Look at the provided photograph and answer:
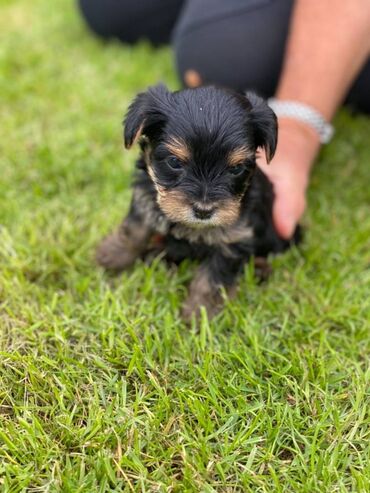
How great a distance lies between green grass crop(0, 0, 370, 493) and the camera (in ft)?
8.23

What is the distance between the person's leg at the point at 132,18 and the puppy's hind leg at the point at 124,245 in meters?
3.39

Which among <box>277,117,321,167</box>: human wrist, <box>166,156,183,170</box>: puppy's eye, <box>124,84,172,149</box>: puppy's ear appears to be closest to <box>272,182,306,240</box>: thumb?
Answer: <box>277,117,321,167</box>: human wrist

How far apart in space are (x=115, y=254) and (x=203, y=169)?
1107mm

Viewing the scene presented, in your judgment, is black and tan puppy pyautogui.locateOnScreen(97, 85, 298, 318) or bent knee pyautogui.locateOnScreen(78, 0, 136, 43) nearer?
black and tan puppy pyautogui.locateOnScreen(97, 85, 298, 318)

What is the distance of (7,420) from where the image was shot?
103 inches

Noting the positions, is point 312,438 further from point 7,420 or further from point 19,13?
point 19,13

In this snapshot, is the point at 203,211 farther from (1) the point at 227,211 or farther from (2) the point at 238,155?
(2) the point at 238,155

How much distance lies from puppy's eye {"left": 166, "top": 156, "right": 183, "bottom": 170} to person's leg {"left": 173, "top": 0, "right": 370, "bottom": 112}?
2485mm

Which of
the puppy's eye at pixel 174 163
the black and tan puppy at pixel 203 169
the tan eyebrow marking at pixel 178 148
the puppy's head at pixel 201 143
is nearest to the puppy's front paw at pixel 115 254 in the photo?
the black and tan puppy at pixel 203 169

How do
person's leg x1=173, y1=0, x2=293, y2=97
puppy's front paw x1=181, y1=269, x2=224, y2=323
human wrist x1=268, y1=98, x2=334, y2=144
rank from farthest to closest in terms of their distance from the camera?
1. person's leg x1=173, y1=0, x2=293, y2=97
2. human wrist x1=268, y1=98, x2=334, y2=144
3. puppy's front paw x1=181, y1=269, x2=224, y2=323

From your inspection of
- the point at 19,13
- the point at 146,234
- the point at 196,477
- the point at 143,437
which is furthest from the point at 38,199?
the point at 19,13

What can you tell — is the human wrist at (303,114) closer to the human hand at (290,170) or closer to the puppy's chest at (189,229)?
the human hand at (290,170)

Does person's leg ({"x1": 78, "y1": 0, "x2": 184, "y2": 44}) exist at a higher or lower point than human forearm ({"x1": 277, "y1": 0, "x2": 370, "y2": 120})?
lower

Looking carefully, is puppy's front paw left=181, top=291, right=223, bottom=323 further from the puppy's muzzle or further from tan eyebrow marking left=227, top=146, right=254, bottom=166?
tan eyebrow marking left=227, top=146, right=254, bottom=166
